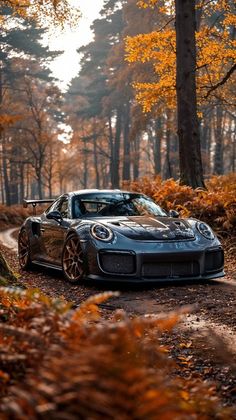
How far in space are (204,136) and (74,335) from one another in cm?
4164

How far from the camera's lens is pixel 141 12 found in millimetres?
30203

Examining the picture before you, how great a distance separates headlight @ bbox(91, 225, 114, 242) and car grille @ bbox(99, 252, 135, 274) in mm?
222

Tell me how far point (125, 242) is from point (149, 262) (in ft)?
1.35

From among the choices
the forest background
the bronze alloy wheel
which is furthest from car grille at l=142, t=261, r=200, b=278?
the forest background

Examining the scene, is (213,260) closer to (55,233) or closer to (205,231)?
(205,231)

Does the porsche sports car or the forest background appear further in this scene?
the forest background

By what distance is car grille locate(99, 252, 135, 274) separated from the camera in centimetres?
674

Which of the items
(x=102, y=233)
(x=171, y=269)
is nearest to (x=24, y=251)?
(x=102, y=233)

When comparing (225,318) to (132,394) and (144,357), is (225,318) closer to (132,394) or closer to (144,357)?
(144,357)

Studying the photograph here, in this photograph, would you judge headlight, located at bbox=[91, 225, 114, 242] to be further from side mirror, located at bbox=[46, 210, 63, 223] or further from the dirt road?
side mirror, located at bbox=[46, 210, 63, 223]

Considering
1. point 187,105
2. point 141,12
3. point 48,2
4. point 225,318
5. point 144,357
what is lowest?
point 225,318

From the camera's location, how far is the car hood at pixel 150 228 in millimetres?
6953

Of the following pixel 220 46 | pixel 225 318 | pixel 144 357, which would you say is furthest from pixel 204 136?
pixel 144 357

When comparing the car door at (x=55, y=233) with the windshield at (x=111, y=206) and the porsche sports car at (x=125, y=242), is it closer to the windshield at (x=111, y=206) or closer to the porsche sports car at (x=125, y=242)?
the porsche sports car at (x=125, y=242)
